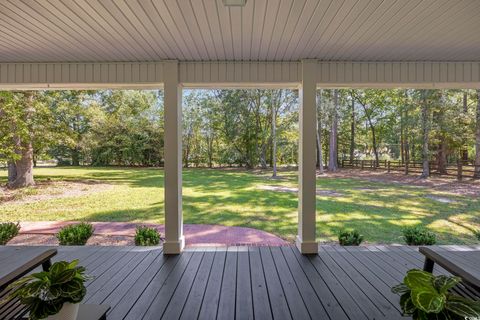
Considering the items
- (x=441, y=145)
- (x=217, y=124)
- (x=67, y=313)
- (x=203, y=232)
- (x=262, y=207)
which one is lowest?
(x=203, y=232)

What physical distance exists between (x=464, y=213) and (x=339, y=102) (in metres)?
8.96

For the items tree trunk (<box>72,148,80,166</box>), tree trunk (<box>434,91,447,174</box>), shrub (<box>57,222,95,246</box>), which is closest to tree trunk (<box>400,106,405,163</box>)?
tree trunk (<box>434,91,447,174</box>)

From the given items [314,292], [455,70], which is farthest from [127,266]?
[455,70]

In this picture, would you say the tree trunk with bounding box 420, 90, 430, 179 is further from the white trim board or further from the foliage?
the white trim board

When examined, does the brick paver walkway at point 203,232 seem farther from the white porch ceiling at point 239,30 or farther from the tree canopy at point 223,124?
the white porch ceiling at point 239,30

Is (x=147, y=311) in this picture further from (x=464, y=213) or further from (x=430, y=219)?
(x=464, y=213)

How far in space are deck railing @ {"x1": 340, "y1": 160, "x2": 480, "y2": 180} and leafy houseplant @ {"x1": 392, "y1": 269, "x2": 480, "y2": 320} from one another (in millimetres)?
10741

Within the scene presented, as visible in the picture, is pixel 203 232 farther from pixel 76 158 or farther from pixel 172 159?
pixel 76 158

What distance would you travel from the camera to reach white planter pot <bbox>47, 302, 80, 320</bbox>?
1.23 metres

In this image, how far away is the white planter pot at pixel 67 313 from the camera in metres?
1.23

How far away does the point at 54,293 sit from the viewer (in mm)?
1215

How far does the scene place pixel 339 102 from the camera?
48.8 feet

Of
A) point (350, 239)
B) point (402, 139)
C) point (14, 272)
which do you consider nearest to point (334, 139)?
point (402, 139)

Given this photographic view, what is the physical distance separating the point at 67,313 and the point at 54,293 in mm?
130
